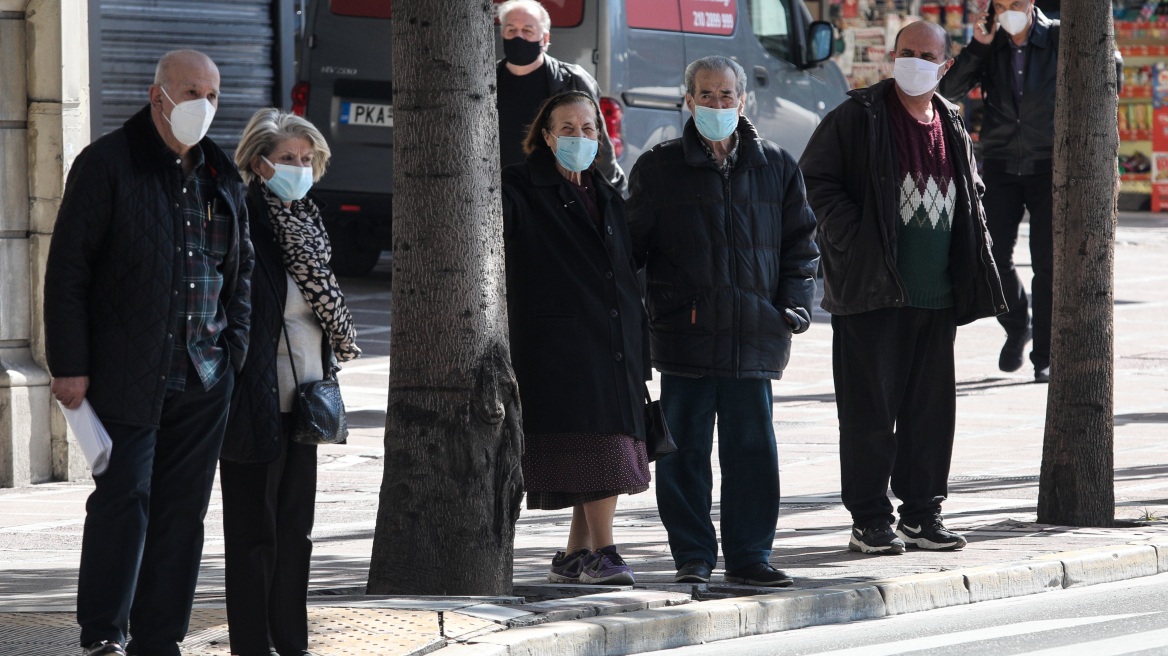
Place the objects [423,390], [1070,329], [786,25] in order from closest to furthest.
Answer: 1. [423,390]
2. [1070,329]
3. [786,25]

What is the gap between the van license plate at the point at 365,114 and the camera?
52.0 feet

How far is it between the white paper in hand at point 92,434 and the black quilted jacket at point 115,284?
0.04 metres

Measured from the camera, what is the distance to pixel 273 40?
15438 mm

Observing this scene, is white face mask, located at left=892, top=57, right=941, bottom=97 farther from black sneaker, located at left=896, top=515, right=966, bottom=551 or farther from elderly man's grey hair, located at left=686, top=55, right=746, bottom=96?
black sneaker, located at left=896, top=515, right=966, bottom=551

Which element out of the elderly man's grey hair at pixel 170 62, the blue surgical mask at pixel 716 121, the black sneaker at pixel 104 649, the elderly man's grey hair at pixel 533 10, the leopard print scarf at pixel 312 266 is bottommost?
the black sneaker at pixel 104 649

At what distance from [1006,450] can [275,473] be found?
5.67 metres

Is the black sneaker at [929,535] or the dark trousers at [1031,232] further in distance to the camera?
the dark trousers at [1031,232]

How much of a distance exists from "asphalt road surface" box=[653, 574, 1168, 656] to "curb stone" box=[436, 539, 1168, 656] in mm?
53

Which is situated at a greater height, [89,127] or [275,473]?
[89,127]

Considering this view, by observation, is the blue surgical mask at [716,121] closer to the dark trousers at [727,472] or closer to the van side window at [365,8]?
the dark trousers at [727,472]

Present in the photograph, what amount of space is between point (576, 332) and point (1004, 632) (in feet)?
5.62

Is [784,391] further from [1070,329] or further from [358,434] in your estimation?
[1070,329]

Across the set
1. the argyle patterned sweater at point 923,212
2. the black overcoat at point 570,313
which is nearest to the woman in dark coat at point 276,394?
the black overcoat at point 570,313

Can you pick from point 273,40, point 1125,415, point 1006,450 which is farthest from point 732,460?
point 273,40
